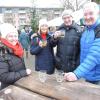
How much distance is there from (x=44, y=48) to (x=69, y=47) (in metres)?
0.76

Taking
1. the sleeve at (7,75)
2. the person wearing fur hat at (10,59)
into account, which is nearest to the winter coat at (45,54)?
the person wearing fur hat at (10,59)

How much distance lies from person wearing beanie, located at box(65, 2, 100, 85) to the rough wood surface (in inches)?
14.8

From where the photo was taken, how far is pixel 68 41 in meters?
5.21

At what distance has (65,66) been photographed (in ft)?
17.7

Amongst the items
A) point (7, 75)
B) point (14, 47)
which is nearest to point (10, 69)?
point (7, 75)

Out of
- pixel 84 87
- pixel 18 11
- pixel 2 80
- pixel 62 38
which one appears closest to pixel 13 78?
pixel 2 80

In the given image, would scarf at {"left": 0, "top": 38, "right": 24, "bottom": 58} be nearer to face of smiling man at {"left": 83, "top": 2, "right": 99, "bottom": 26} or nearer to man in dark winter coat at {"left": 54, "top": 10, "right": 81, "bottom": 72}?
face of smiling man at {"left": 83, "top": 2, "right": 99, "bottom": 26}

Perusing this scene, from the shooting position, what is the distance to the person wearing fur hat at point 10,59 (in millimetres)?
3852

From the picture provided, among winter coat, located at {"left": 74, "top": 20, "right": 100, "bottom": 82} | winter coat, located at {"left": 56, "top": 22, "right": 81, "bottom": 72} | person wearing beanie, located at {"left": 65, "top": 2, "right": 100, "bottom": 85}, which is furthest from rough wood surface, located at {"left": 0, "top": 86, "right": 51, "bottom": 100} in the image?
winter coat, located at {"left": 56, "top": 22, "right": 81, "bottom": 72}

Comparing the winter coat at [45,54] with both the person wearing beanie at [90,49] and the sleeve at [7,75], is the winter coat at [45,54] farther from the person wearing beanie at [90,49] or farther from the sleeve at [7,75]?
the sleeve at [7,75]

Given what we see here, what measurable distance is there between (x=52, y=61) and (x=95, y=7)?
6.60 ft

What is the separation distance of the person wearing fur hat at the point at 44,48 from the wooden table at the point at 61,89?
1963 millimetres

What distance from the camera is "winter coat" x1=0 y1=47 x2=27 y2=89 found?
3843 mm

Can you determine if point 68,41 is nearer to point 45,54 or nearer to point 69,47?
point 69,47
